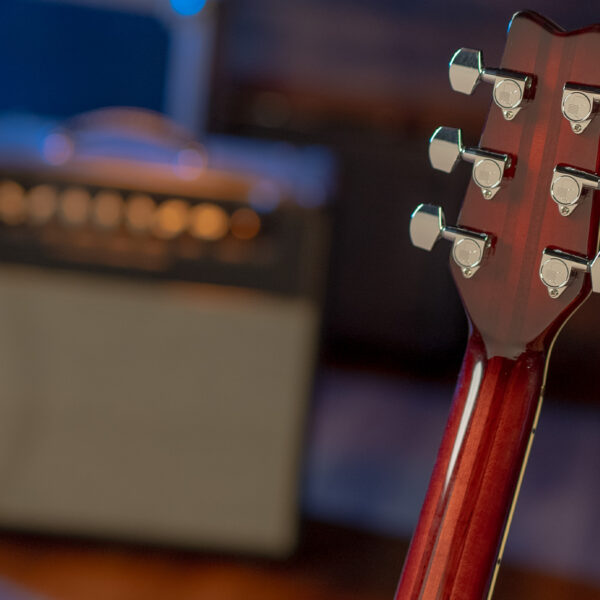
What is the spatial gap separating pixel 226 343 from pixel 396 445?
919 mm

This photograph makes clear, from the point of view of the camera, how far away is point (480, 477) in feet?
1.96

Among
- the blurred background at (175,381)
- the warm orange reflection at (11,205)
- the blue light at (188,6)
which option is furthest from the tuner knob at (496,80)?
the blue light at (188,6)

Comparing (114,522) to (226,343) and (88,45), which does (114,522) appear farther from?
(88,45)

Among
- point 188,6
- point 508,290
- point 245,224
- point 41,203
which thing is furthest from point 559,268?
point 188,6

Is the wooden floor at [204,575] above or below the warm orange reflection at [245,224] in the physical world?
below

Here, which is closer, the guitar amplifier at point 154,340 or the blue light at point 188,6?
the guitar amplifier at point 154,340

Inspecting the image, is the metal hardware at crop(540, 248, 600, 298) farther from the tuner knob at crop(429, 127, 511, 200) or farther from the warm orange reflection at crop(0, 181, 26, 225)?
the warm orange reflection at crop(0, 181, 26, 225)

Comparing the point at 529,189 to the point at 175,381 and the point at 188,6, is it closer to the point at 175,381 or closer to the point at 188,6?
the point at 175,381

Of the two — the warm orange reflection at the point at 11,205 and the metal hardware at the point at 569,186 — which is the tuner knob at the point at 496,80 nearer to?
the metal hardware at the point at 569,186

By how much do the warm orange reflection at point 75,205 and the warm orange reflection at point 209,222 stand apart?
0.48ft

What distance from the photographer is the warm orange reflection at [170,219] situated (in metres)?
1.39

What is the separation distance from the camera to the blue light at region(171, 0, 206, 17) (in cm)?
217

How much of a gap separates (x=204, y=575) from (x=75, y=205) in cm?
57

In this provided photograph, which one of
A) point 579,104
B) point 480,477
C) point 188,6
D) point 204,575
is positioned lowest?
point 204,575
